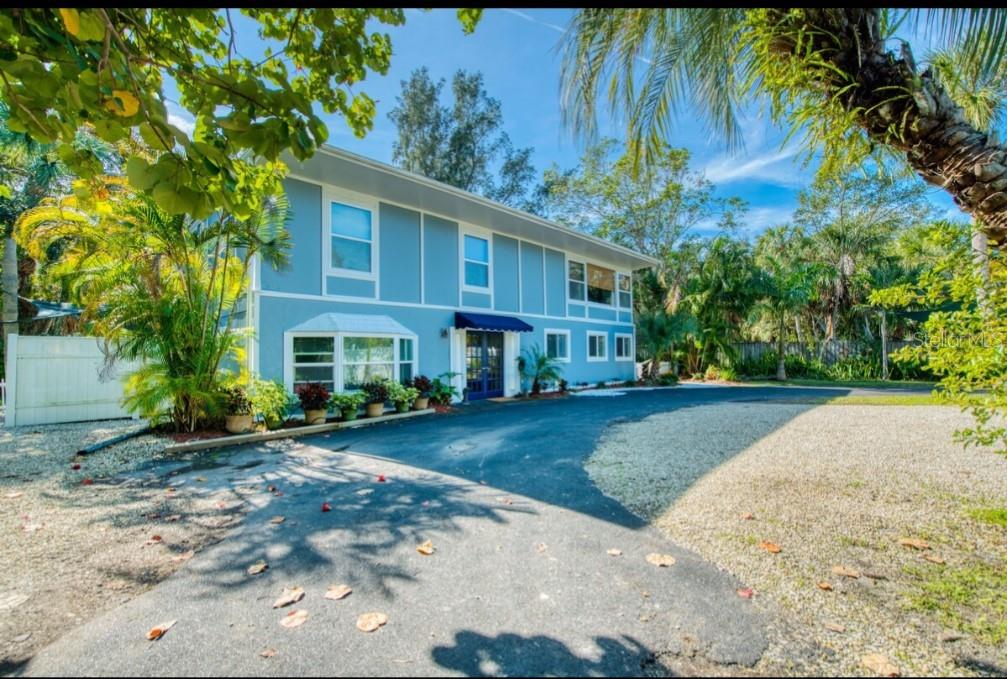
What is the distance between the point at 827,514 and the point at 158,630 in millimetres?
4767

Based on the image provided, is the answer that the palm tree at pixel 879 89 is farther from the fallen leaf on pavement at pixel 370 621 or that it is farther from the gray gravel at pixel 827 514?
the fallen leaf on pavement at pixel 370 621

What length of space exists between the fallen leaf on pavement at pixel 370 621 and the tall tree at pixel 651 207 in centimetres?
2306

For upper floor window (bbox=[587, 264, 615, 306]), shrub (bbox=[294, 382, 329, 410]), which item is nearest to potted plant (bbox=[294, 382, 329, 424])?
shrub (bbox=[294, 382, 329, 410])

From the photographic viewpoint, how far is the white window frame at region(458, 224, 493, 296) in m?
13.2

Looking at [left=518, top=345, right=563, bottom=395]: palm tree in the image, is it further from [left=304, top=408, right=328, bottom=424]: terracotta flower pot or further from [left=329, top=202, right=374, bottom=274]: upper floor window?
[left=304, top=408, right=328, bottom=424]: terracotta flower pot

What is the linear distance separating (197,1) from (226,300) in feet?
27.4

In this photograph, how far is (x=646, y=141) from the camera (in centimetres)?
418

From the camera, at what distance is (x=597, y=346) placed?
18.6m

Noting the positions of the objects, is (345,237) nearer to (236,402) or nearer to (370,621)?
(236,402)

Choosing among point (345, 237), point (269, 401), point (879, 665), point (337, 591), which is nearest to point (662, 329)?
point (345, 237)

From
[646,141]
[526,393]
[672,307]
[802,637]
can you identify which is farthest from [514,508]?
[672,307]

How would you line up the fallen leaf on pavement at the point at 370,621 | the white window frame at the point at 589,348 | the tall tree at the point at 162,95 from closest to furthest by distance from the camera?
the tall tree at the point at 162,95
the fallen leaf on pavement at the point at 370,621
the white window frame at the point at 589,348

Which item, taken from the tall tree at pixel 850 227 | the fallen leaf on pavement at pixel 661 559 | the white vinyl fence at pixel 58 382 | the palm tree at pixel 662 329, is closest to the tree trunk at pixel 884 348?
the tall tree at pixel 850 227

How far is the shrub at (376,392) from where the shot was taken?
9906 millimetres
